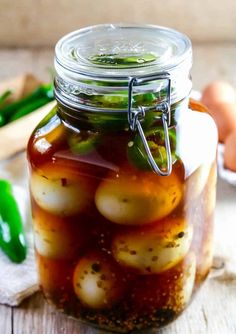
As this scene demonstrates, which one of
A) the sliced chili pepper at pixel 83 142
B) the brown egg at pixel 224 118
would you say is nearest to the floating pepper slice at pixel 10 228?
the sliced chili pepper at pixel 83 142

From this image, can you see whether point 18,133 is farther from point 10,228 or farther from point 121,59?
point 121,59

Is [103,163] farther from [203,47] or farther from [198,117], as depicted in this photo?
[203,47]

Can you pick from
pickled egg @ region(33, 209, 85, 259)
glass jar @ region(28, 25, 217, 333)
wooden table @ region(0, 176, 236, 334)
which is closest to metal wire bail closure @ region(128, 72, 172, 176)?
glass jar @ region(28, 25, 217, 333)

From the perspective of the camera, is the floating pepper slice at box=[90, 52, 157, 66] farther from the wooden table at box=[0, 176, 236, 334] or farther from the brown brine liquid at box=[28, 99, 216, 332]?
the wooden table at box=[0, 176, 236, 334]

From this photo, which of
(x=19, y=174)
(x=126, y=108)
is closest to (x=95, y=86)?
(x=126, y=108)

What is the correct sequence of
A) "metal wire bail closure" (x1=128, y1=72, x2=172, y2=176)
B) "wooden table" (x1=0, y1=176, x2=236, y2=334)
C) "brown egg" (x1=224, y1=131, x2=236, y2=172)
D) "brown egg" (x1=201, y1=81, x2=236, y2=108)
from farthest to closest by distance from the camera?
"brown egg" (x1=201, y1=81, x2=236, y2=108) < "brown egg" (x1=224, y1=131, x2=236, y2=172) < "wooden table" (x1=0, y1=176, x2=236, y2=334) < "metal wire bail closure" (x1=128, y1=72, x2=172, y2=176)

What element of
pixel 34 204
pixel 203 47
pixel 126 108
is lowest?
pixel 203 47

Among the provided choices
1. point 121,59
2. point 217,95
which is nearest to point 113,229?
point 121,59
